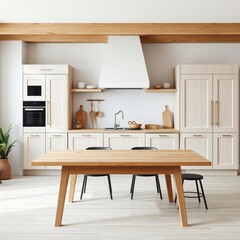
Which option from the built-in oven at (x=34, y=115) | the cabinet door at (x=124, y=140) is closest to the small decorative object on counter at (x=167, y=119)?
the cabinet door at (x=124, y=140)

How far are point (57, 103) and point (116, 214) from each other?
3185 mm

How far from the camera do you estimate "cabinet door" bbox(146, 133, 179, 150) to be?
699 centimetres

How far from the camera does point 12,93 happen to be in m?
7.15

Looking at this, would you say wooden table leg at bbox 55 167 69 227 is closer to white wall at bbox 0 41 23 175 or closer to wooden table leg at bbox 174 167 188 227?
wooden table leg at bbox 174 167 188 227

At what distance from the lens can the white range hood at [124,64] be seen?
6887 millimetres

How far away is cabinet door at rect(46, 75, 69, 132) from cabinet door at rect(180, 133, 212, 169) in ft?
7.04

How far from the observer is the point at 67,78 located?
23.0 feet

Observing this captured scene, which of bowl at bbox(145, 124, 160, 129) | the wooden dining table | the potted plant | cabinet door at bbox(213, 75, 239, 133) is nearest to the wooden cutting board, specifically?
bowl at bbox(145, 124, 160, 129)

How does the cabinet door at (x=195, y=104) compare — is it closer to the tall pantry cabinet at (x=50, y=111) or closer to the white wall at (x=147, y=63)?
the white wall at (x=147, y=63)

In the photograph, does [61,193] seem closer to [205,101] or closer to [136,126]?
[136,126]

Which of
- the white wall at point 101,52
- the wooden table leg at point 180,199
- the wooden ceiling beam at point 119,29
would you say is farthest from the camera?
the wooden ceiling beam at point 119,29

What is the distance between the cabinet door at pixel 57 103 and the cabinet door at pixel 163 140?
153 centimetres

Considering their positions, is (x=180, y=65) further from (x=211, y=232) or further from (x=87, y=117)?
(x=211, y=232)

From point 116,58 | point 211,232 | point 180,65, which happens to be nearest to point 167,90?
point 180,65
